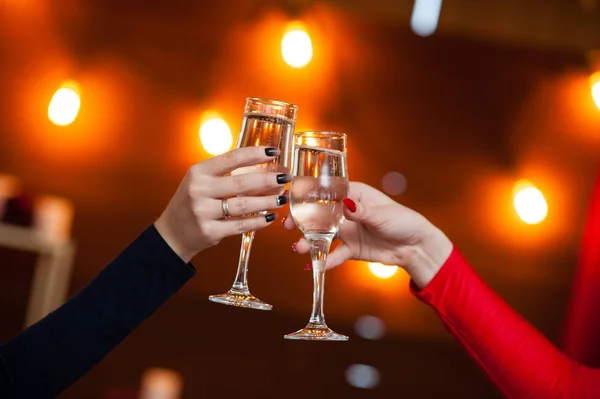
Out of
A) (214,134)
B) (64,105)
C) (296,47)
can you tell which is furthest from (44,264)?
(296,47)

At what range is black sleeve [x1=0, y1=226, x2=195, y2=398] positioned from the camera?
3.39 ft

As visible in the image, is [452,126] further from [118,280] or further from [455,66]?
[118,280]

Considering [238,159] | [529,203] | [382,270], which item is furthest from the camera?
[529,203]

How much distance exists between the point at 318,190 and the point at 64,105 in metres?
2.68

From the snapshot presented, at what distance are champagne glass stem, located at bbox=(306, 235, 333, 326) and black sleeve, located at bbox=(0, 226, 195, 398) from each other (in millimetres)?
189

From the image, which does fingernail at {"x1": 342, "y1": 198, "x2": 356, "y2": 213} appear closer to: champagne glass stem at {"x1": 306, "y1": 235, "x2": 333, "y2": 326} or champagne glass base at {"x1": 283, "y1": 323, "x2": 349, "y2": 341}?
champagne glass stem at {"x1": 306, "y1": 235, "x2": 333, "y2": 326}

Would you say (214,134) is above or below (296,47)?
below

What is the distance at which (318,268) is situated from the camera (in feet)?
3.37

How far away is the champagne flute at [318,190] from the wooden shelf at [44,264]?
2210 mm

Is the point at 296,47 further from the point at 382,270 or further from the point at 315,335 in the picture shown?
the point at 315,335

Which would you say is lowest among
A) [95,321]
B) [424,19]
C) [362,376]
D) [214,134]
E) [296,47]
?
[362,376]

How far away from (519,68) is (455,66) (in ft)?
1.12

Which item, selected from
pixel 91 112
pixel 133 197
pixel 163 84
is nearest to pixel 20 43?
pixel 91 112

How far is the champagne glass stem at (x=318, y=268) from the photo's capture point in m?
1.01
